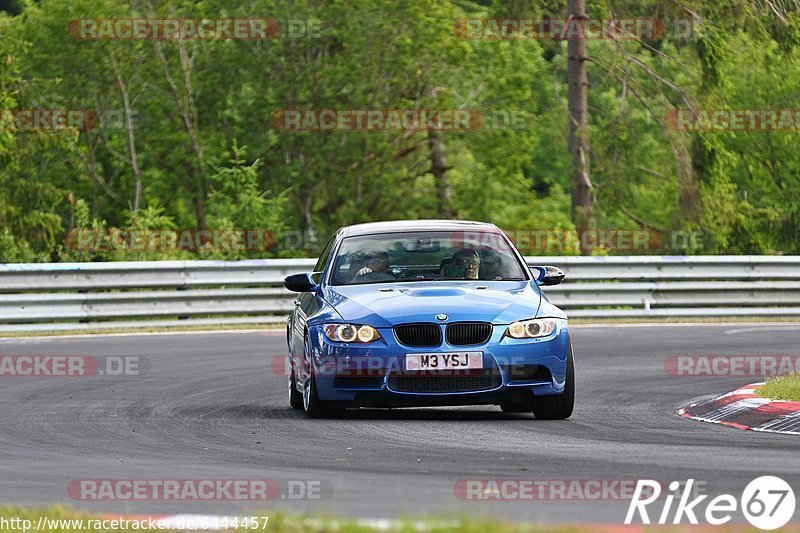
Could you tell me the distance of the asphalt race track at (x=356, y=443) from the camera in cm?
767

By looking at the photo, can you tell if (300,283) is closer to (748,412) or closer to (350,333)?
(350,333)

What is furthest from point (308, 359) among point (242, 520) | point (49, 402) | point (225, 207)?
point (225, 207)

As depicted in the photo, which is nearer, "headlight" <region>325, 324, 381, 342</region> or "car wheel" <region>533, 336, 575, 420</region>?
"headlight" <region>325, 324, 381, 342</region>

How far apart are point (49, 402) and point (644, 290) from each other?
12818 mm

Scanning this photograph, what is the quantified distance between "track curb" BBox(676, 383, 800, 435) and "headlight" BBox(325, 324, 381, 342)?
246cm

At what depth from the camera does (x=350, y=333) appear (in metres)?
11.2

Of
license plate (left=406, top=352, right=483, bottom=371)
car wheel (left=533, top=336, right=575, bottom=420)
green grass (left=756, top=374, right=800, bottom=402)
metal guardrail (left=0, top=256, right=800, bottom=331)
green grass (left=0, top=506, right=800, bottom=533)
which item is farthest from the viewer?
metal guardrail (left=0, top=256, right=800, bottom=331)

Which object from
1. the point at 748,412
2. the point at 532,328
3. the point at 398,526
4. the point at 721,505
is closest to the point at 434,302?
the point at 532,328

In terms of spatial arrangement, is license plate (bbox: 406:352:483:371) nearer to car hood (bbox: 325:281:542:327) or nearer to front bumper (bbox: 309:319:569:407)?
front bumper (bbox: 309:319:569:407)

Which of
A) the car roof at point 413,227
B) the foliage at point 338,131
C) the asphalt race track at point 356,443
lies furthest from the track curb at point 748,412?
the foliage at point 338,131

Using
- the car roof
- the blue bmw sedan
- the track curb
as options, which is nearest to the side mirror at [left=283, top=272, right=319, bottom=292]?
the blue bmw sedan

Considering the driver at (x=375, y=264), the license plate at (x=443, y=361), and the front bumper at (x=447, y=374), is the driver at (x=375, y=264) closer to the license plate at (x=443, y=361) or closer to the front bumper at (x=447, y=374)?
the front bumper at (x=447, y=374)

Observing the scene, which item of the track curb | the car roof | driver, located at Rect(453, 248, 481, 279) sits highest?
the car roof

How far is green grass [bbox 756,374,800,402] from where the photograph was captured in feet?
37.4
